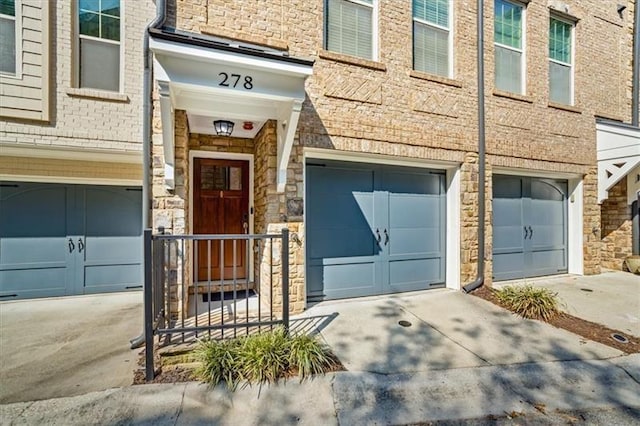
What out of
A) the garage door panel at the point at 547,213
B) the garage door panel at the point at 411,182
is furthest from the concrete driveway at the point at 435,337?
the garage door panel at the point at 547,213

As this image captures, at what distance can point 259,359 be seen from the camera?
2.67m

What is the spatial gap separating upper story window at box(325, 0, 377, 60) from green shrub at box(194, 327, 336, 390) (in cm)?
429

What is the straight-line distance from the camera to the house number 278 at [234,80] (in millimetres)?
3137

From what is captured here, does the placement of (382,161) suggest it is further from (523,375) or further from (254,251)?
(523,375)

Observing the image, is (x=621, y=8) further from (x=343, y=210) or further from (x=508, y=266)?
(x=343, y=210)

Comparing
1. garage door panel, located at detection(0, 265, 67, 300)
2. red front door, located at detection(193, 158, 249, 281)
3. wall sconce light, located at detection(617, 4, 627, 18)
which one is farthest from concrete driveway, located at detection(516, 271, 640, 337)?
garage door panel, located at detection(0, 265, 67, 300)

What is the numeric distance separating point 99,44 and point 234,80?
3.25m

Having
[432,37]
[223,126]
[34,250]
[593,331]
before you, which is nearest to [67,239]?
[34,250]

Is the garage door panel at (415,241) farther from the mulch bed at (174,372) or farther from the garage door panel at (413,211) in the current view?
the mulch bed at (174,372)

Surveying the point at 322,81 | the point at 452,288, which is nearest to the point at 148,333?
the point at 322,81

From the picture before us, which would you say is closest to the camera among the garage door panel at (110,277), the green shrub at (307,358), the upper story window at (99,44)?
the green shrub at (307,358)

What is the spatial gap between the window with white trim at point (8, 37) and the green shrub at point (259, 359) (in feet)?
16.3

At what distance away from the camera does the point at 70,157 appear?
16.6 feet

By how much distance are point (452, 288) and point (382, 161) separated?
2.74 metres
